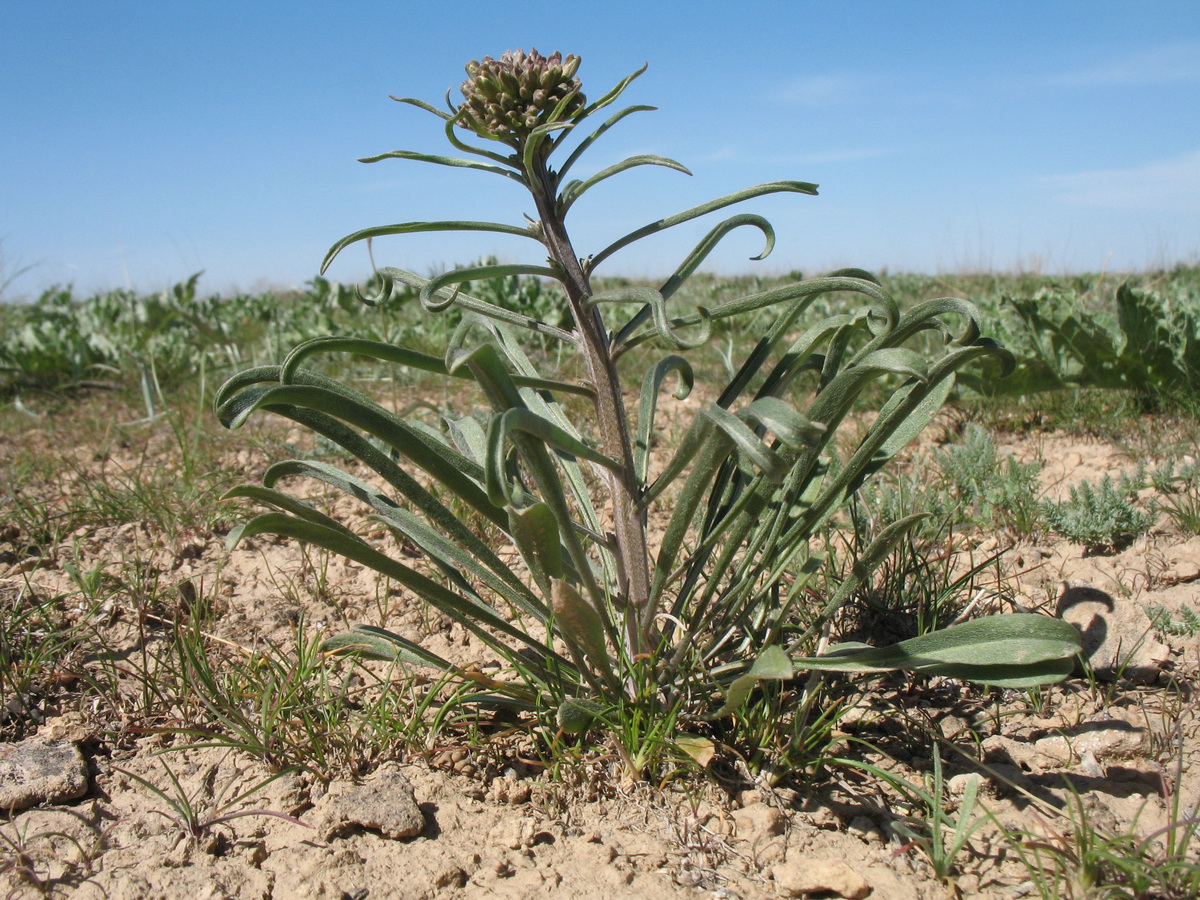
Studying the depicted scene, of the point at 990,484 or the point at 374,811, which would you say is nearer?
the point at 374,811

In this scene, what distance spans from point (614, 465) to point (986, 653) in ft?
2.21

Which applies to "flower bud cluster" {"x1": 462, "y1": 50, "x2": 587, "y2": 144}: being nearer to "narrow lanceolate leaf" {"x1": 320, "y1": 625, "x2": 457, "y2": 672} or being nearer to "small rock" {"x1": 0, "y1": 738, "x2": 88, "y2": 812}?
"narrow lanceolate leaf" {"x1": 320, "y1": 625, "x2": 457, "y2": 672}

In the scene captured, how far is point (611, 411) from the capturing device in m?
1.59

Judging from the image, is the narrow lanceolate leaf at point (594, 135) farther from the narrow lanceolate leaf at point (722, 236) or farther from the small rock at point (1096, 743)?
the small rock at point (1096, 743)

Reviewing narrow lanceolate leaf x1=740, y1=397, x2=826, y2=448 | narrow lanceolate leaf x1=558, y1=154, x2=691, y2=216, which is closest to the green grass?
narrow lanceolate leaf x1=740, y1=397, x2=826, y2=448

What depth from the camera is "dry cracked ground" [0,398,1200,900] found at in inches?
53.8

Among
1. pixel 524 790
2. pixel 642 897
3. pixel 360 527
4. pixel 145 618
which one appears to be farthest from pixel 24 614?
pixel 642 897

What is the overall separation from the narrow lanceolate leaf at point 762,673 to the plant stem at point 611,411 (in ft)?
0.82

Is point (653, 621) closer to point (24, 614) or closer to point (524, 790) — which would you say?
point (524, 790)

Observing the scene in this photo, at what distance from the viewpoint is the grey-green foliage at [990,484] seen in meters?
2.38

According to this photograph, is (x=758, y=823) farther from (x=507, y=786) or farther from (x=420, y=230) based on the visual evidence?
(x=420, y=230)

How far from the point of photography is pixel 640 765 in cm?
152

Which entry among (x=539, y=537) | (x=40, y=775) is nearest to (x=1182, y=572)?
(x=539, y=537)

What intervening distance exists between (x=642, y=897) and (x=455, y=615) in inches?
24.5
